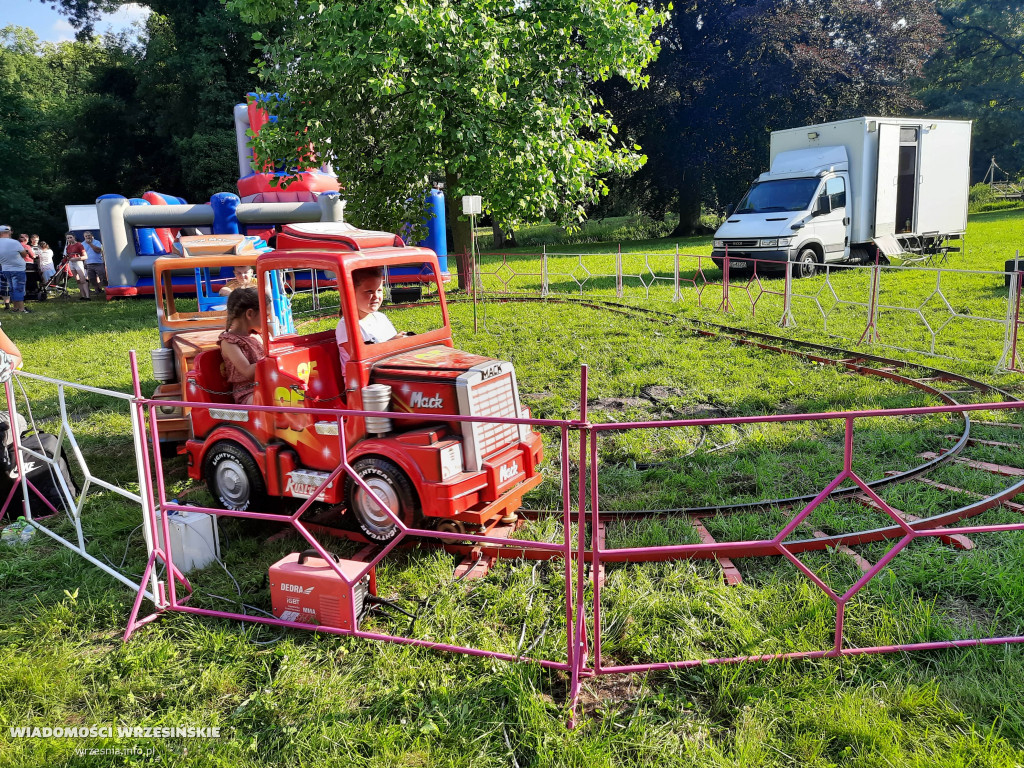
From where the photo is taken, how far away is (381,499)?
177 inches

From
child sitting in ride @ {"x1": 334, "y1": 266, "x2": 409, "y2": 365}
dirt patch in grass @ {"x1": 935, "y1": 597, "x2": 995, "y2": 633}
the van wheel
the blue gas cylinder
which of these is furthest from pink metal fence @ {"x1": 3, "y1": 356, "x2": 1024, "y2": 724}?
the blue gas cylinder

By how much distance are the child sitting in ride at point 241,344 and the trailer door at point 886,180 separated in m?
16.2

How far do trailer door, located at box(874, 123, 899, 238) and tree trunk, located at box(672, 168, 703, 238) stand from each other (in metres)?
15.7

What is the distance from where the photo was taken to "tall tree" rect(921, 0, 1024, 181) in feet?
139

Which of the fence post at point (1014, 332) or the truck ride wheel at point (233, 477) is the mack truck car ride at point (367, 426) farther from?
the fence post at point (1014, 332)

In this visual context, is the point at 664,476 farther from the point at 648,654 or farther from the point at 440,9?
the point at 440,9

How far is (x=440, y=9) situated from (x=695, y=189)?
24442 millimetres

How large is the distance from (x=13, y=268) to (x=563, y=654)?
20.4 m

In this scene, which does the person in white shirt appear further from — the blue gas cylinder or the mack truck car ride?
the mack truck car ride

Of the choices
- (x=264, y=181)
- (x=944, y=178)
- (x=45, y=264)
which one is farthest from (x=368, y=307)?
(x=45, y=264)

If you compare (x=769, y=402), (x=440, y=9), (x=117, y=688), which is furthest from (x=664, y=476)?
(x=440, y=9)

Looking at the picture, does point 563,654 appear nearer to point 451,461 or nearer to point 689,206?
point 451,461

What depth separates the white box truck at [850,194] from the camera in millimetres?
16766

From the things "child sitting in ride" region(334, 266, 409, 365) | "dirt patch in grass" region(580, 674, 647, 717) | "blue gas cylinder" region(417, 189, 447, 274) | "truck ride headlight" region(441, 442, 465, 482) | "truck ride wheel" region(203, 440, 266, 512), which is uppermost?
"blue gas cylinder" region(417, 189, 447, 274)
